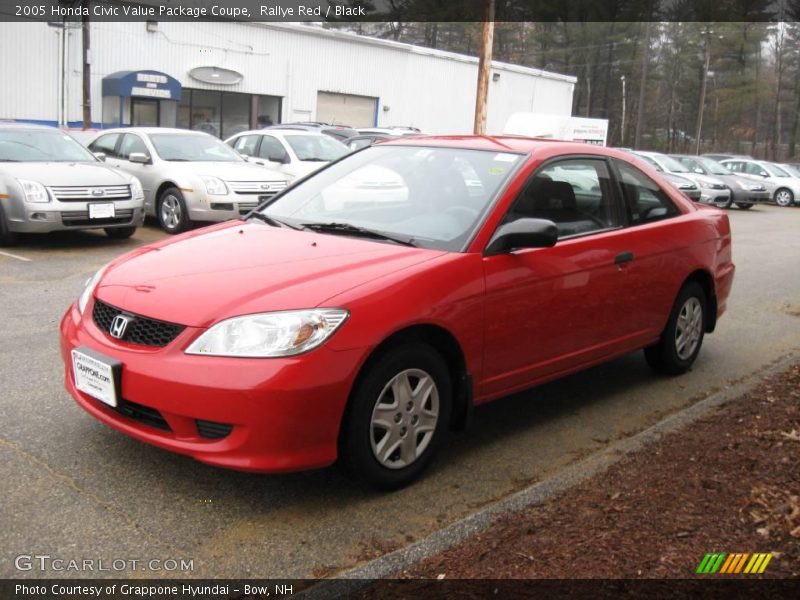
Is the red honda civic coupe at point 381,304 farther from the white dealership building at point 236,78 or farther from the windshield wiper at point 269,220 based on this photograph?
the white dealership building at point 236,78

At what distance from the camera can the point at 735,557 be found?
2.91 metres

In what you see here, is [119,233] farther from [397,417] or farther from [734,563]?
[734,563]

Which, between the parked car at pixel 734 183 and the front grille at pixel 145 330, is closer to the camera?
the front grille at pixel 145 330

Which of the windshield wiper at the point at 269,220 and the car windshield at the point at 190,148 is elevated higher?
the car windshield at the point at 190,148

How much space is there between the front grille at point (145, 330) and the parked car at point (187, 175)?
27.1ft

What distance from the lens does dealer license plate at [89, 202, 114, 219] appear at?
1026cm

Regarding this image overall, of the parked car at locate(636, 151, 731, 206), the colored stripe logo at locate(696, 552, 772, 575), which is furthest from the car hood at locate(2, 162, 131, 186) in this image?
the parked car at locate(636, 151, 731, 206)

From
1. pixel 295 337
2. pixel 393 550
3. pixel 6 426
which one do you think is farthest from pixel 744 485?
pixel 6 426

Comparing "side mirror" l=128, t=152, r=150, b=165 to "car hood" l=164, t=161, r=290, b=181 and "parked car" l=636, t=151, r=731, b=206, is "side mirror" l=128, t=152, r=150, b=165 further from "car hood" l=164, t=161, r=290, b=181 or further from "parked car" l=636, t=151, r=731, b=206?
"parked car" l=636, t=151, r=731, b=206

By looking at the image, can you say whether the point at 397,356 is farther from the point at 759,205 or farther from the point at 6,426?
the point at 759,205

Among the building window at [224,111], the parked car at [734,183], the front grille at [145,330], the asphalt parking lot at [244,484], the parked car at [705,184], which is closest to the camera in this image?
the asphalt parking lot at [244,484]

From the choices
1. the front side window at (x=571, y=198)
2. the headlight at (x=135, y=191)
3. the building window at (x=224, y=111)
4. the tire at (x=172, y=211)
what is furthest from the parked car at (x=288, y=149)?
the building window at (x=224, y=111)

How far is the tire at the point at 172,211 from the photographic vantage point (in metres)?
12.0

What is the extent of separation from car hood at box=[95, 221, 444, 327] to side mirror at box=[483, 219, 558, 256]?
34 cm
